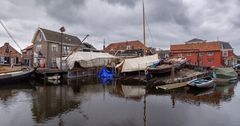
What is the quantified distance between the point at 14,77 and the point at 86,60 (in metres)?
17.0

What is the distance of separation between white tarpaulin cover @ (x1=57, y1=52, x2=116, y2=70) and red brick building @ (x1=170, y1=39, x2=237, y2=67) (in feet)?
91.9

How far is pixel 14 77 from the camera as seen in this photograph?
3531cm

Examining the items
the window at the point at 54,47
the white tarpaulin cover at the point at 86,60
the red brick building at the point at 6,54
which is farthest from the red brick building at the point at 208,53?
the red brick building at the point at 6,54

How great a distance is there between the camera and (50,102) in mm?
21781

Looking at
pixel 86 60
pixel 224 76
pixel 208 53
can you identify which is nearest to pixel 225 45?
pixel 208 53

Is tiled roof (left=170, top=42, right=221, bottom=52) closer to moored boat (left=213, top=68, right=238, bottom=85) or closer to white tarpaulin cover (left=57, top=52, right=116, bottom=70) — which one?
moored boat (left=213, top=68, right=238, bottom=85)

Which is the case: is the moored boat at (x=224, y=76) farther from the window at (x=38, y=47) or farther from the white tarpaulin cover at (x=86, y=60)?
the window at (x=38, y=47)

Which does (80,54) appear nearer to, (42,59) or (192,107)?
(42,59)

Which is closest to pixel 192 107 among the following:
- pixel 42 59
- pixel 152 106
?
pixel 152 106

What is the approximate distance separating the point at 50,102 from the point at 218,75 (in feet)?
113

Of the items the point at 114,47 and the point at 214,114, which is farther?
the point at 114,47

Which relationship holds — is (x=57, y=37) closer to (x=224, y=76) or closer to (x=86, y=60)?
(x=86, y=60)

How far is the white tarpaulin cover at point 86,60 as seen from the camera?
46.2 metres

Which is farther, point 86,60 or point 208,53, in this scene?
point 208,53
